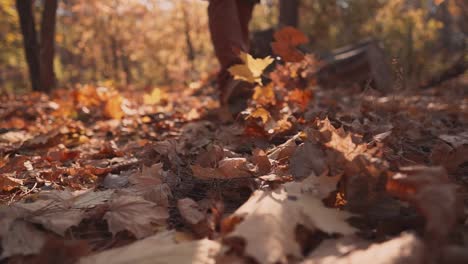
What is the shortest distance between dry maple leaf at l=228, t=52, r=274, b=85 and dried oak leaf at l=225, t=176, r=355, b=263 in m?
1.15

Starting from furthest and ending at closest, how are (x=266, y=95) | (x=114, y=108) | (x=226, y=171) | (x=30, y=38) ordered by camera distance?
(x=30, y=38) < (x=114, y=108) < (x=266, y=95) < (x=226, y=171)

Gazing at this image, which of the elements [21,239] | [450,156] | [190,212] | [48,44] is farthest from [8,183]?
[48,44]

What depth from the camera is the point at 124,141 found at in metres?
2.73

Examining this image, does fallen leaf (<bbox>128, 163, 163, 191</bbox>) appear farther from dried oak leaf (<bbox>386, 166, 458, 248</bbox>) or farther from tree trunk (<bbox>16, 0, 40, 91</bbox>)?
tree trunk (<bbox>16, 0, 40, 91</bbox>)

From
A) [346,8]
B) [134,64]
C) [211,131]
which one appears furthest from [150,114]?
[134,64]

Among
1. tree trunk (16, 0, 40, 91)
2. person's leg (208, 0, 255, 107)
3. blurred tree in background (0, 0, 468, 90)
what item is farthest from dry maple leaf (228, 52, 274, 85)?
tree trunk (16, 0, 40, 91)

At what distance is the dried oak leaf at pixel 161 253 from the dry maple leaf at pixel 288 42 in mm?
1762

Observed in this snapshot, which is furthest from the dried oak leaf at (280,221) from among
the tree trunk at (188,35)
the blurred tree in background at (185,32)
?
the tree trunk at (188,35)

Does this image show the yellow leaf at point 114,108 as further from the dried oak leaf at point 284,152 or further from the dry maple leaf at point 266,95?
the dried oak leaf at point 284,152

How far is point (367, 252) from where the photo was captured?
31.1 inches

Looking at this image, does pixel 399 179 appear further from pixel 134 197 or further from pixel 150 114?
pixel 150 114

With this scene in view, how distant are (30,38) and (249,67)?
5165mm

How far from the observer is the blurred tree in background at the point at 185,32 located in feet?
31.0

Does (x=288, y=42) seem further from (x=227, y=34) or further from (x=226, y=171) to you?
(x=226, y=171)
